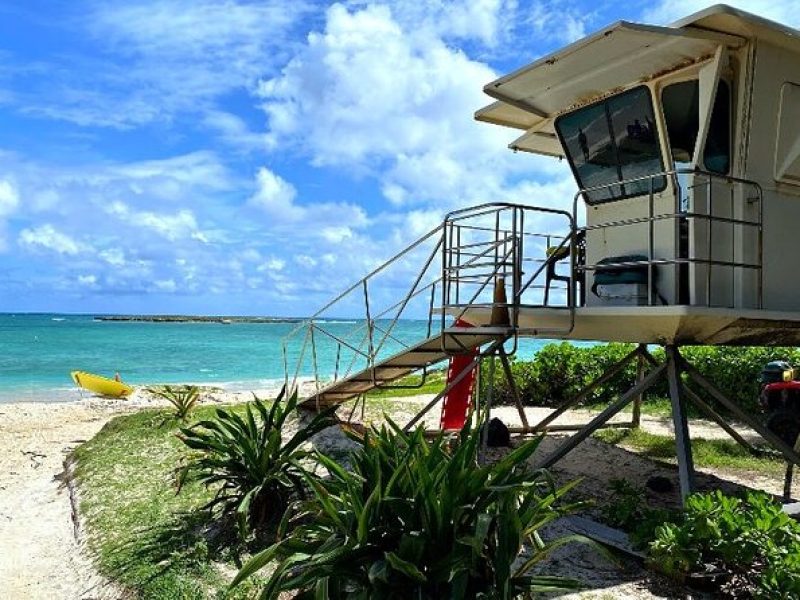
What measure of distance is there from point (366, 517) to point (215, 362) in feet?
173

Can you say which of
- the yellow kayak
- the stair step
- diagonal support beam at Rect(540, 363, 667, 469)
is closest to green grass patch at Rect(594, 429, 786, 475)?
diagonal support beam at Rect(540, 363, 667, 469)

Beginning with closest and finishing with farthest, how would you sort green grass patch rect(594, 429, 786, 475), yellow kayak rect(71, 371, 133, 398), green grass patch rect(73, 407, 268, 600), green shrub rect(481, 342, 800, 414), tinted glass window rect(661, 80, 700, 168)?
green grass patch rect(73, 407, 268, 600)
tinted glass window rect(661, 80, 700, 168)
green grass patch rect(594, 429, 786, 475)
green shrub rect(481, 342, 800, 414)
yellow kayak rect(71, 371, 133, 398)

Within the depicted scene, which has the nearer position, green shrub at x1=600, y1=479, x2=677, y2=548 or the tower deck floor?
green shrub at x1=600, y1=479, x2=677, y2=548

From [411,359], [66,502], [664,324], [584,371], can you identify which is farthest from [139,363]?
[664,324]

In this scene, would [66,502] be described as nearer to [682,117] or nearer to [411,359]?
[411,359]

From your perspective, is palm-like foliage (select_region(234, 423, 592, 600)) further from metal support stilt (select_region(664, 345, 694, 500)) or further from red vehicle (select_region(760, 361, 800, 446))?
red vehicle (select_region(760, 361, 800, 446))

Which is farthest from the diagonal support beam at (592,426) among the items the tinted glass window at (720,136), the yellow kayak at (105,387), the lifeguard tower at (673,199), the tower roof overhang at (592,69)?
the yellow kayak at (105,387)

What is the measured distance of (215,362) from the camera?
55562mm

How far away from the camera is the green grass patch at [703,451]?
10938mm

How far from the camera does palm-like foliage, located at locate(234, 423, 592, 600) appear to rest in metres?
4.60

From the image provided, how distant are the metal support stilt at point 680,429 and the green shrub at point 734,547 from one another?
3.42 ft

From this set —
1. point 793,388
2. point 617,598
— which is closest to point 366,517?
point 617,598

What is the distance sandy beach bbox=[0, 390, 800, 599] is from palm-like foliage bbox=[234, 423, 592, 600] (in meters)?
1.47

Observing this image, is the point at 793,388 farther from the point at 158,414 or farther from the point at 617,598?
the point at 158,414
